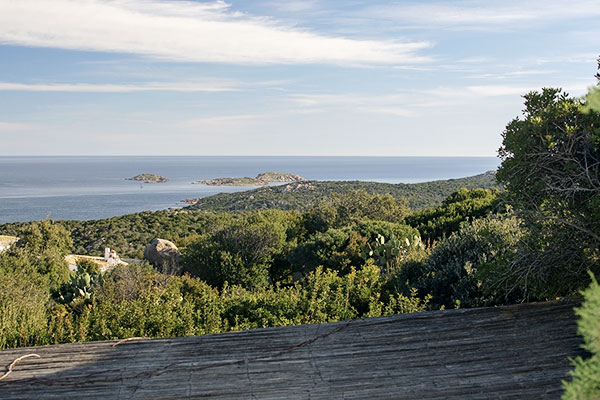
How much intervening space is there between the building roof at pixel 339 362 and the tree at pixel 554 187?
1.25 ft

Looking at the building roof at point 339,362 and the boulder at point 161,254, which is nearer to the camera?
the building roof at point 339,362

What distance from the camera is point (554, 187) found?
155 inches

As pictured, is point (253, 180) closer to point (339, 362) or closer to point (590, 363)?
point (339, 362)

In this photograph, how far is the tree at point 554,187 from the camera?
392cm

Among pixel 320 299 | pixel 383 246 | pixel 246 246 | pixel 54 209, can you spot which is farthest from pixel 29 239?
pixel 54 209

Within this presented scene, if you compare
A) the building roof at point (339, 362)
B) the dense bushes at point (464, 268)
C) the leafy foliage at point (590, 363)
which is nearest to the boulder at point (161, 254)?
the dense bushes at point (464, 268)

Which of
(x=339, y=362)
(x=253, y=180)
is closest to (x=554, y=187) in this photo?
(x=339, y=362)

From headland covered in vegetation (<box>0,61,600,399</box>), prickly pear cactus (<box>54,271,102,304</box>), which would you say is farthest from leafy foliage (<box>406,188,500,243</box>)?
prickly pear cactus (<box>54,271,102,304</box>)

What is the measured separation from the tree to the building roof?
1.25ft

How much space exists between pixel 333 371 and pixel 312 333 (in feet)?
2.20

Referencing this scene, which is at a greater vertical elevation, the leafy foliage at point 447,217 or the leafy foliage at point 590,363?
the leafy foliage at point 590,363

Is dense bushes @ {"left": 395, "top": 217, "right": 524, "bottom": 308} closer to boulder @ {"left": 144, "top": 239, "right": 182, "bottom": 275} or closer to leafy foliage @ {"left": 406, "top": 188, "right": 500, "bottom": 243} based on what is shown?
leafy foliage @ {"left": 406, "top": 188, "right": 500, "bottom": 243}

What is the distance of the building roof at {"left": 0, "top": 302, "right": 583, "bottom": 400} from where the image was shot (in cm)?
339

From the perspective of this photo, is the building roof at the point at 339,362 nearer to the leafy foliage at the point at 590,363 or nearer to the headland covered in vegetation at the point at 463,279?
the headland covered in vegetation at the point at 463,279
